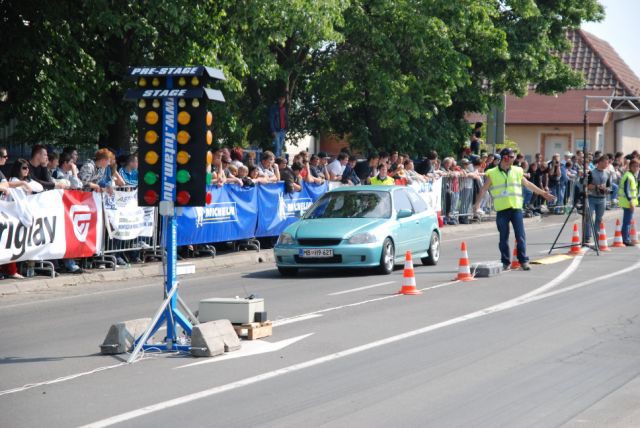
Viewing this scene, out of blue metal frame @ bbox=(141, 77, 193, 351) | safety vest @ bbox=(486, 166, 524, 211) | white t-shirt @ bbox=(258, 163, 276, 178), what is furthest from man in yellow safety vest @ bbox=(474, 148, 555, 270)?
blue metal frame @ bbox=(141, 77, 193, 351)

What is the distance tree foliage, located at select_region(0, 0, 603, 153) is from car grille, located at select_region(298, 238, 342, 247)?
5992 millimetres

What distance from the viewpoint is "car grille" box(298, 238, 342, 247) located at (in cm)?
1801

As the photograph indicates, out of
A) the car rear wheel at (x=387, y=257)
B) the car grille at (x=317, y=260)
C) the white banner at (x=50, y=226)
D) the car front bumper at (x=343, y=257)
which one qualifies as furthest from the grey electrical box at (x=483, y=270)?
the white banner at (x=50, y=226)

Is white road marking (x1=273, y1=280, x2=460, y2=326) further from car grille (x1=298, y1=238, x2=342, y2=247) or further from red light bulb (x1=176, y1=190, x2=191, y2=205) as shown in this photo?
red light bulb (x1=176, y1=190, x2=191, y2=205)

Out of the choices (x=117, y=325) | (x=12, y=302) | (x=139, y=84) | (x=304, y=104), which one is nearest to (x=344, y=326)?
(x=117, y=325)

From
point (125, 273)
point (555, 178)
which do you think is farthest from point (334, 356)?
point (555, 178)

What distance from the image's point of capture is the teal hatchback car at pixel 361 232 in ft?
59.1

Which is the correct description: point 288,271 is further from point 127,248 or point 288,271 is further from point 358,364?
point 358,364

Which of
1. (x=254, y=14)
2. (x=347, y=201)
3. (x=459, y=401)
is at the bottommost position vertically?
(x=459, y=401)

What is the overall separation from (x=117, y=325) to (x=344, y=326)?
274 centimetres

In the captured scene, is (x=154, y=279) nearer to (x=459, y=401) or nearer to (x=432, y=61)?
(x=459, y=401)

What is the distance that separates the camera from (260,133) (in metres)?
36.8

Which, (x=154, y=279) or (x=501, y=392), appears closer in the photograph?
(x=501, y=392)

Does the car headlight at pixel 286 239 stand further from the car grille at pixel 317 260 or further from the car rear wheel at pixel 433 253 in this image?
the car rear wheel at pixel 433 253
